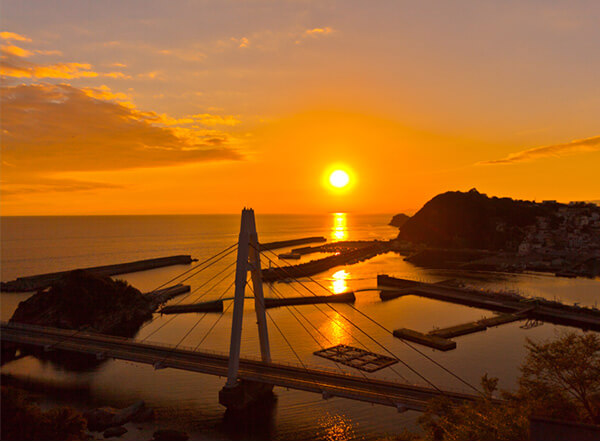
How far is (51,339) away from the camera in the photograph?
4434 cm

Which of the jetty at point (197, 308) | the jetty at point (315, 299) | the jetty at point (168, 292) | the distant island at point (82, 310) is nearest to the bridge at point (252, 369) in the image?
the distant island at point (82, 310)

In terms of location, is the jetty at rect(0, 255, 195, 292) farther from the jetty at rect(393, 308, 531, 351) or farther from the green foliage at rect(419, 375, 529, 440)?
the green foliage at rect(419, 375, 529, 440)

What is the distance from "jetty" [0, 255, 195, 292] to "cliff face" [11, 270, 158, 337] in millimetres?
29997

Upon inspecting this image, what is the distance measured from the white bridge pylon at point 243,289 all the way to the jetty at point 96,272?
7132 centimetres

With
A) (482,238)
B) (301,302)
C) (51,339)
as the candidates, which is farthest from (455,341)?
(482,238)

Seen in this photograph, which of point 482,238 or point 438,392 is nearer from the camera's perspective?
point 438,392

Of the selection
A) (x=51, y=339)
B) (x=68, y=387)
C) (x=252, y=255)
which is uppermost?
(x=252, y=255)

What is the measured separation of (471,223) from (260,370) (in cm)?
16630

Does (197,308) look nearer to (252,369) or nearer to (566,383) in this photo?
(252,369)

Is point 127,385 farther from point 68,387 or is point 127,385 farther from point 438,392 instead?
point 438,392

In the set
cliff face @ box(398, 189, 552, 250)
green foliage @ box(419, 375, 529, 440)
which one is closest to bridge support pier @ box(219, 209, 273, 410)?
green foliage @ box(419, 375, 529, 440)

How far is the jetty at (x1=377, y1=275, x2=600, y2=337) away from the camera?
58750mm

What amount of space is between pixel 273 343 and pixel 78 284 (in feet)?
110

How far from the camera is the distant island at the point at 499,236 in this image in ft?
417
